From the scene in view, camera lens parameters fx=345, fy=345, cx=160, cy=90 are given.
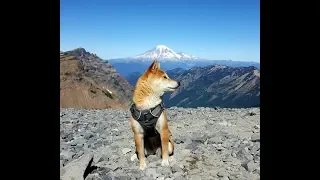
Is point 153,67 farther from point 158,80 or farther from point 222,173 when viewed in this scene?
point 222,173

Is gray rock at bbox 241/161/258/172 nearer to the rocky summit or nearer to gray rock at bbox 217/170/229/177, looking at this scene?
the rocky summit

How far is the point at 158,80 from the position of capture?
6371mm

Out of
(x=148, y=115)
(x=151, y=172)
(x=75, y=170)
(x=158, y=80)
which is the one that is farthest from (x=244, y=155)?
(x=75, y=170)

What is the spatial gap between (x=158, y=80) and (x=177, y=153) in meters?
2.21

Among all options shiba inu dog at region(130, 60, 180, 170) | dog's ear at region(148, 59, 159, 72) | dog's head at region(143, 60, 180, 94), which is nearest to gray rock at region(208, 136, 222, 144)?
shiba inu dog at region(130, 60, 180, 170)

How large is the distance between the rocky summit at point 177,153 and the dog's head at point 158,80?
1.62 m

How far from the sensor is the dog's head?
6348 mm

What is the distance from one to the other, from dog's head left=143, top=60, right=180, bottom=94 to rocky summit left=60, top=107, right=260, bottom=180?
63.8 inches

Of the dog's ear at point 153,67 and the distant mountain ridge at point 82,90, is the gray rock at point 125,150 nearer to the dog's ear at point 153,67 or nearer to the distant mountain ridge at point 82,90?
the dog's ear at point 153,67

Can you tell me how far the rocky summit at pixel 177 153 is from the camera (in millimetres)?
6504
